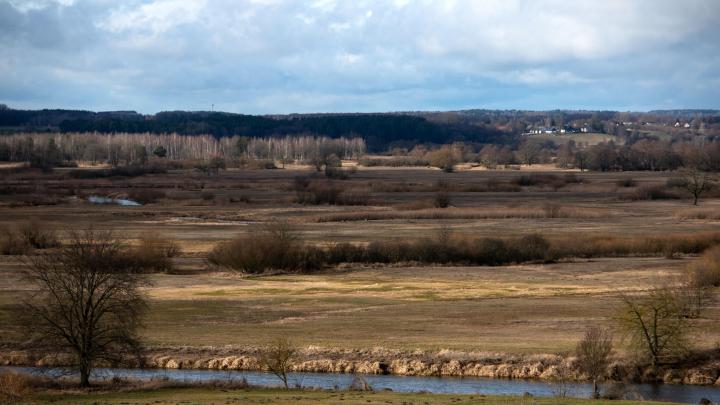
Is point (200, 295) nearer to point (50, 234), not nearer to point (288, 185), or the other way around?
point (50, 234)

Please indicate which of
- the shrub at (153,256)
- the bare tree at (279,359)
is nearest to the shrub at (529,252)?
the shrub at (153,256)

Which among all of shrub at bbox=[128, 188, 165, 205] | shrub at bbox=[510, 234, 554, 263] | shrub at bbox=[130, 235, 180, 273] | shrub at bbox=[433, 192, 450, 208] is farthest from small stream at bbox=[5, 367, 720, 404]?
shrub at bbox=[128, 188, 165, 205]

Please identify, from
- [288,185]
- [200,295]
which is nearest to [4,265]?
[200,295]

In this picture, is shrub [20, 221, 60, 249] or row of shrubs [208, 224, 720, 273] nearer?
row of shrubs [208, 224, 720, 273]

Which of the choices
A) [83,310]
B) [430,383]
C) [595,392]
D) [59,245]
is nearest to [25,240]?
[59,245]

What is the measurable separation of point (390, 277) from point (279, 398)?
36.3 metres

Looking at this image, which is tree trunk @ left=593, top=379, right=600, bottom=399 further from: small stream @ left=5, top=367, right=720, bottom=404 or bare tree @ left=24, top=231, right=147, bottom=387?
bare tree @ left=24, top=231, right=147, bottom=387

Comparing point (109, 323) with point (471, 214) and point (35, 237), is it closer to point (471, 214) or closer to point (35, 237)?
point (35, 237)

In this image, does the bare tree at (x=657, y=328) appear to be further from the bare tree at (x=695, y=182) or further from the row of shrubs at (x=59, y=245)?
the bare tree at (x=695, y=182)

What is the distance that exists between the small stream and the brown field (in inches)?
137

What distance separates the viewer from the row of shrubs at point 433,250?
68.1 metres

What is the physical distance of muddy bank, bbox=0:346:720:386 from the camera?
115 feet

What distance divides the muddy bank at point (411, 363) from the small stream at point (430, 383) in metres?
0.54

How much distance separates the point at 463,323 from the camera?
45.5m
